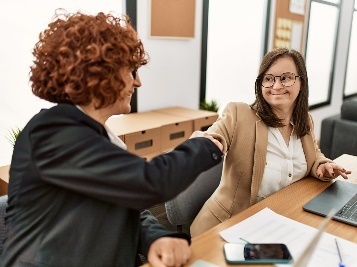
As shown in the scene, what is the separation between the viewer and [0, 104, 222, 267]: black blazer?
0.78 metres

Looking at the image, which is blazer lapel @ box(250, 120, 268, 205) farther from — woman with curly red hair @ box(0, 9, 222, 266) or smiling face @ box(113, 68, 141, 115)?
smiling face @ box(113, 68, 141, 115)

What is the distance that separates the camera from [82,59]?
838 millimetres

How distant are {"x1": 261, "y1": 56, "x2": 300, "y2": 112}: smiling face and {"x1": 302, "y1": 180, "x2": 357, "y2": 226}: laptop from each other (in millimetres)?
433

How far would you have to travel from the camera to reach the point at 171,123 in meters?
2.71

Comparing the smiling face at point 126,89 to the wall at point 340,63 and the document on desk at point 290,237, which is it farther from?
the wall at point 340,63

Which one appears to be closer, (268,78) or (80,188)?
(80,188)

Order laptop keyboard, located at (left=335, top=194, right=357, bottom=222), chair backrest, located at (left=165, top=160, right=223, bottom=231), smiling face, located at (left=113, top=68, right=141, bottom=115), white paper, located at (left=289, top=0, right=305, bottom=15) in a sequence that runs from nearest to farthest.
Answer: smiling face, located at (left=113, top=68, right=141, bottom=115), laptop keyboard, located at (left=335, top=194, right=357, bottom=222), chair backrest, located at (left=165, top=160, right=223, bottom=231), white paper, located at (left=289, top=0, right=305, bottom=15)

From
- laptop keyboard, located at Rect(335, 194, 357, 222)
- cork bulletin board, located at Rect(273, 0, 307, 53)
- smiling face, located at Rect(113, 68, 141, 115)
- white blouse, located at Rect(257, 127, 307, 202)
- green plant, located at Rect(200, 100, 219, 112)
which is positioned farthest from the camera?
cork bulletin board, located at Rect(273, 0, 307, 53)

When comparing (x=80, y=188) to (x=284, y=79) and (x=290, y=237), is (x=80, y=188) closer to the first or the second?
(x=290, y=237)

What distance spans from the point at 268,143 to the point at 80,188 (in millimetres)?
1068

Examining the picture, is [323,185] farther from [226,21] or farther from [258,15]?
[258,15]

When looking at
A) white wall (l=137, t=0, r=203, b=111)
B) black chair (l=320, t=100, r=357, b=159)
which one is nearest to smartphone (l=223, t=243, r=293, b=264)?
white wall (l=137, t=0, r=203, b=111)

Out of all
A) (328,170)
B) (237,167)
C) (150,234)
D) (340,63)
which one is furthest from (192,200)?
(340,63)

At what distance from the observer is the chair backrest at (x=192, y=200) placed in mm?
1506
